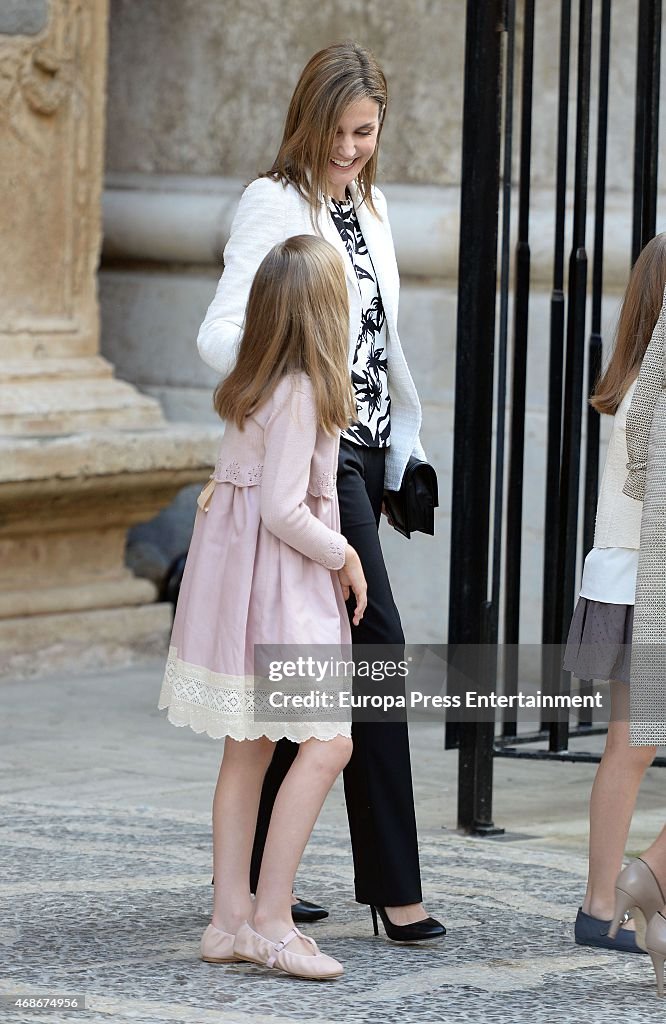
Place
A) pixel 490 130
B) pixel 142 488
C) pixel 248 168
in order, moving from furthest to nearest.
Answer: pixel 248 168, pixel 142 488, pixel 490 130

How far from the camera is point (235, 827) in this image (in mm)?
3596

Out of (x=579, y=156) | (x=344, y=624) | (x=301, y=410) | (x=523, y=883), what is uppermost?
(x=579, y=156)

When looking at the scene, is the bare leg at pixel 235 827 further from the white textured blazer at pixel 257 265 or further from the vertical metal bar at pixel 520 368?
the vertical metal bar at pixel 520 368

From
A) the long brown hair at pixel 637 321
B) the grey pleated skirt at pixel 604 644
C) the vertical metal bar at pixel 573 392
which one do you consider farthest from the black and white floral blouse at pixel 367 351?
the vertical metal bar at pixel 573 392

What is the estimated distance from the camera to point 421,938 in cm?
376

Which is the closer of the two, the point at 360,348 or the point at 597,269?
the point at 360,348

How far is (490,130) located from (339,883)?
187 cm

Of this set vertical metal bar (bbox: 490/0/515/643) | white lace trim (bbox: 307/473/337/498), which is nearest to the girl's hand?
white lace trim (bbox: 307/473/337/498)

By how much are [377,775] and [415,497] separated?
0.55 meters

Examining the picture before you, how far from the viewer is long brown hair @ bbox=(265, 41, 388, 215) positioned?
3.68 m

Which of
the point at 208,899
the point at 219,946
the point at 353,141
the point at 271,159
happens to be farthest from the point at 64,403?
the point at 219,946

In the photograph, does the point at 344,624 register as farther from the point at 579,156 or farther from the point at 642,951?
the point at 579,156

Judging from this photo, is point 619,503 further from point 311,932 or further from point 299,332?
point 311,932

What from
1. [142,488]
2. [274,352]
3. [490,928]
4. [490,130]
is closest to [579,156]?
[490,130]
